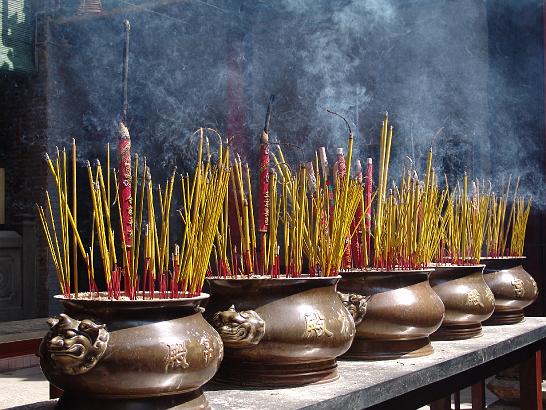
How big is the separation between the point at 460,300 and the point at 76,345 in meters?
1.23

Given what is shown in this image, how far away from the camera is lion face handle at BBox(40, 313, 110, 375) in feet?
3.64

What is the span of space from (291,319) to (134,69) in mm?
4663

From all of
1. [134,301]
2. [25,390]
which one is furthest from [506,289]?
[25,390]

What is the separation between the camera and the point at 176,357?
1158 mm

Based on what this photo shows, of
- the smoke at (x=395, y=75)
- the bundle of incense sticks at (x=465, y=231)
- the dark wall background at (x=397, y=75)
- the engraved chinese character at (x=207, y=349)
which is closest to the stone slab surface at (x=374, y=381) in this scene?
the engraved chinese character at (x=207, y=349)

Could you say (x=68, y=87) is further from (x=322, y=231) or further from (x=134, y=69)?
(x=322, y=231)

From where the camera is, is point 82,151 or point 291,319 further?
point 82,151

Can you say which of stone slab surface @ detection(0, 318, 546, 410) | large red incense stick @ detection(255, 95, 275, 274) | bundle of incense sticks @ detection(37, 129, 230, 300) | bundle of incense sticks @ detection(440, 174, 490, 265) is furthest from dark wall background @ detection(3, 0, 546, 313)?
bundle of incense sticks @ detection(37, 129, 230, 300)

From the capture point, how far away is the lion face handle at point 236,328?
140 cm

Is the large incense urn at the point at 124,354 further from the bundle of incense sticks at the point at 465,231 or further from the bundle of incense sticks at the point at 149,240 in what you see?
the bundle of incense sticks at the point at 465,231

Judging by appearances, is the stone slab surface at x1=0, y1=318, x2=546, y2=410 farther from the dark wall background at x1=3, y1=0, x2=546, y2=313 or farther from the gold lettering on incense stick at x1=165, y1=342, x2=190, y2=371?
the dark wall background at x1=3, y1=0, x2=546, y2=313

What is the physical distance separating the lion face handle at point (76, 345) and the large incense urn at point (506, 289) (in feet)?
5.08

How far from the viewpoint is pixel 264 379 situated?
1.45 m

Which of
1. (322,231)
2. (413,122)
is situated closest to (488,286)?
(322,231)
